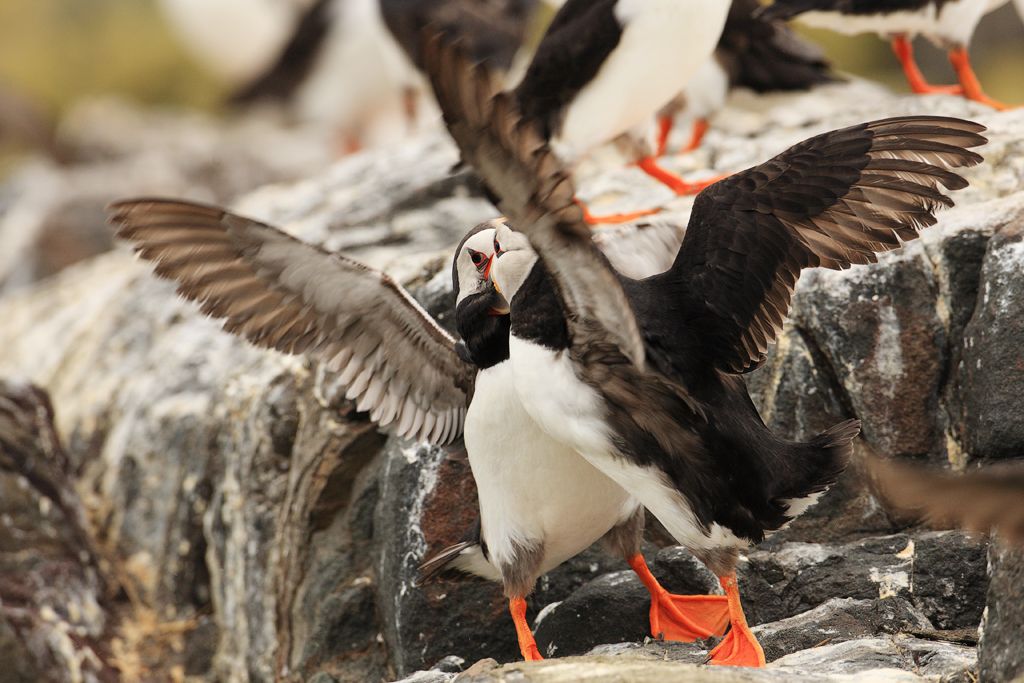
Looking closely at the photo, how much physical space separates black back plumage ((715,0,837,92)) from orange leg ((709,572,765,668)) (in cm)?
362

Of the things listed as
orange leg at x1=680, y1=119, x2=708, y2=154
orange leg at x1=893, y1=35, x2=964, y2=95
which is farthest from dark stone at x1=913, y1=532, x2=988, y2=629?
orange leg at x1=680, y1=119, x2=708, y2=154

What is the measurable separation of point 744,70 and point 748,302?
11.1ft

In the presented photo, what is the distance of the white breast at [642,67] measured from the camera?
18.2ft

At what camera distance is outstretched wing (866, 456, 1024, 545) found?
2.68 metres

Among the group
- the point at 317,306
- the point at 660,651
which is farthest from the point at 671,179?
the point at 660,651

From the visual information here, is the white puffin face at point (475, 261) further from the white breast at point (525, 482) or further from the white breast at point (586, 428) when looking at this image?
the white breast at point (586, 428)

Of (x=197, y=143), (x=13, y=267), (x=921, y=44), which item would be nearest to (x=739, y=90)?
(x=13, y=267)

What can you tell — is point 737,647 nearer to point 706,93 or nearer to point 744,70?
point 706,93

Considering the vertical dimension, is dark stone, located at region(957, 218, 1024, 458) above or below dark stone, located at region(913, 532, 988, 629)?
above

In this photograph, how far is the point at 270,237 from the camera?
438 cm

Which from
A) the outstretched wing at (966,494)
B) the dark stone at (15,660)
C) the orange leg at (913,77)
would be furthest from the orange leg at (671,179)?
the dark stone at (15,660)

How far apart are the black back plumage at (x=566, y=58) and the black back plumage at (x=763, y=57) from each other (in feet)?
3.93

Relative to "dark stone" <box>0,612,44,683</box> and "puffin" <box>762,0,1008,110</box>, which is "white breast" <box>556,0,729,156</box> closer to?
"puffin" <box>762,0,1008,110</box>

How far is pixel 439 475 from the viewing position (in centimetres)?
484
